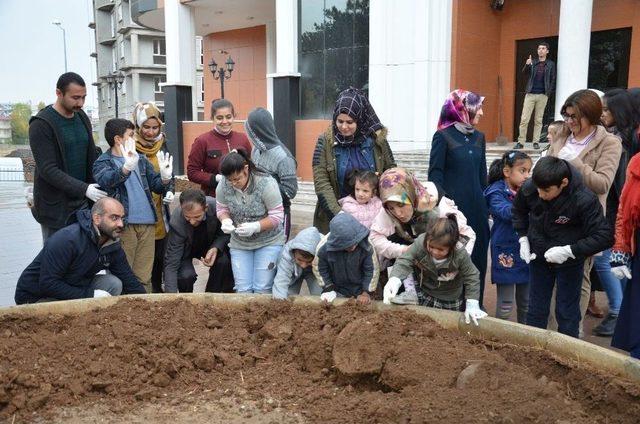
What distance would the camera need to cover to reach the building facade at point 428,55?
1058cm

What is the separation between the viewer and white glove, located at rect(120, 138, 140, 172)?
12.6 ft

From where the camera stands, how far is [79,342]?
293 centimetres

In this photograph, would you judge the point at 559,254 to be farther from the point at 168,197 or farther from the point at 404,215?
the point at 168,197

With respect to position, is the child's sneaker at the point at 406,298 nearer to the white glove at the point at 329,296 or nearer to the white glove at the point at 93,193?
the white glove at the point at 329,296

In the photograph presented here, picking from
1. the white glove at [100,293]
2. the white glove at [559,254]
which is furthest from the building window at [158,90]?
the white glove at [559,254]

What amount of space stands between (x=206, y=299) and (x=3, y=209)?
9.92 m

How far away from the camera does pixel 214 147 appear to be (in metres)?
4.63

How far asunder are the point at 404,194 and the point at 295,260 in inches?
32.1

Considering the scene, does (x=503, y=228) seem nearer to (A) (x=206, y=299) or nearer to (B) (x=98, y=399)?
(A) (x=206, y=299)

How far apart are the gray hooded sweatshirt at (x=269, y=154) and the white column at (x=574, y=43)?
23.5ft

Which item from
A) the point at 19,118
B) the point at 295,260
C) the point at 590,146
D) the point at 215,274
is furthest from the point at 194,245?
the point at 19,118

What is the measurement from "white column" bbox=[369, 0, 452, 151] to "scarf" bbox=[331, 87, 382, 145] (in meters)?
7.41

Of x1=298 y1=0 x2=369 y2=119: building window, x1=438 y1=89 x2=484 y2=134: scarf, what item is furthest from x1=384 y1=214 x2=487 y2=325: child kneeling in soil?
A: x1=298 y1=0 x2=369 y2=119: building window

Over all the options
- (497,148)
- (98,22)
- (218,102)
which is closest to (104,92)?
(98,22)
